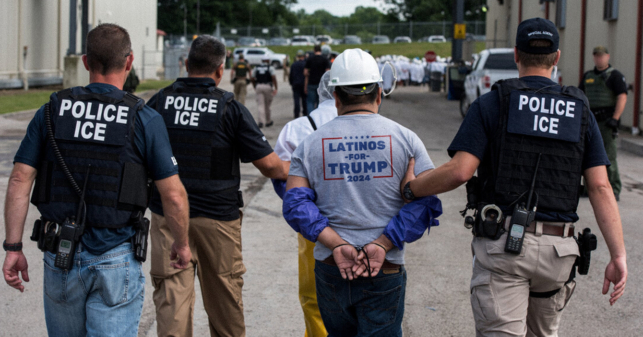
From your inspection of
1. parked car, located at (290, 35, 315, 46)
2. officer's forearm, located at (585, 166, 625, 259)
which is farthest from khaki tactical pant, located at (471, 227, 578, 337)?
parked car, located at (290, 35, 315, 46)

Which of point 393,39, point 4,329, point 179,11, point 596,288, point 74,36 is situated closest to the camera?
point 4,329

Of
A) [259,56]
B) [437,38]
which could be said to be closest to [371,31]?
[437,38]

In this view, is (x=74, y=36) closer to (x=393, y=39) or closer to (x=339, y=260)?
(x=339, y=260)

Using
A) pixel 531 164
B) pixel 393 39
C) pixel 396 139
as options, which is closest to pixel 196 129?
pixel 396 139

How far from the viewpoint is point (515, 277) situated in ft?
9.72

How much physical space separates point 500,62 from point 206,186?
15.8 meters

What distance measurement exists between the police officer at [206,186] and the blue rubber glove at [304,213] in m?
0.76

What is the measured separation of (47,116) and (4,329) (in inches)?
91.1

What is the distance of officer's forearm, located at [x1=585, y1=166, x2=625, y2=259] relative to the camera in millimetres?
2963

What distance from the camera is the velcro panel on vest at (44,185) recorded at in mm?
2773

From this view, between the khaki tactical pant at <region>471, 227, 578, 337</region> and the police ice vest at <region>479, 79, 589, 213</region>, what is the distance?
7.1 inches

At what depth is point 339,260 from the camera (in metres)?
2.80

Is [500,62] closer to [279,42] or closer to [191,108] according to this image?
[191,108]

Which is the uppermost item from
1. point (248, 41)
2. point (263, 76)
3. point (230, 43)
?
point (248, 41)
